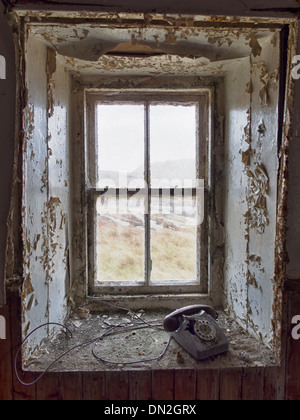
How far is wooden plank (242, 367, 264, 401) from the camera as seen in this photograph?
1.09 meters

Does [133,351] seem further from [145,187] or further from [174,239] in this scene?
[145,187]

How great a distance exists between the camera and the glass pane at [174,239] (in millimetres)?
1536

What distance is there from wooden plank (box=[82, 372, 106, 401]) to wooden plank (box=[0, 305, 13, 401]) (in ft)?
0.87

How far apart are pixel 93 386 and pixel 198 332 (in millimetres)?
450

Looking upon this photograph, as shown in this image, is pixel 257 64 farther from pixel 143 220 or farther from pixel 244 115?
pixel 143 220

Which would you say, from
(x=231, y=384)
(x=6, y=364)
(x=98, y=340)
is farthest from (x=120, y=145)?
(x=231, y=384)

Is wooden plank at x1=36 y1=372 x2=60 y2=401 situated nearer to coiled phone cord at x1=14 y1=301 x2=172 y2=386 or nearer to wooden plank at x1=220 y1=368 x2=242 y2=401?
coiled phone cord at x1=14 y1=301 x2=172 y2=386

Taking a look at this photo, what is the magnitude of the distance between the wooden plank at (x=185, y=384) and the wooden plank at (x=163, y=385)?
19 mm

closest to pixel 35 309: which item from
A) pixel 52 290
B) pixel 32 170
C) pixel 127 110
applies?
pixel 52 290

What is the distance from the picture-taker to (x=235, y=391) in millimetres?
1109

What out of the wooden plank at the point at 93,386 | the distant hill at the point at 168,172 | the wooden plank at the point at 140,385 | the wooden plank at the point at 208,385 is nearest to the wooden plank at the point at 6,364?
the wooden plank at the point at 93,386

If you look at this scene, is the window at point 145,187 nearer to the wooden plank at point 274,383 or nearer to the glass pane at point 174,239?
the glass pane at point 174,239

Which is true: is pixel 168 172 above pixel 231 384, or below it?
above

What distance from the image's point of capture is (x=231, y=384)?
111 centimetres
